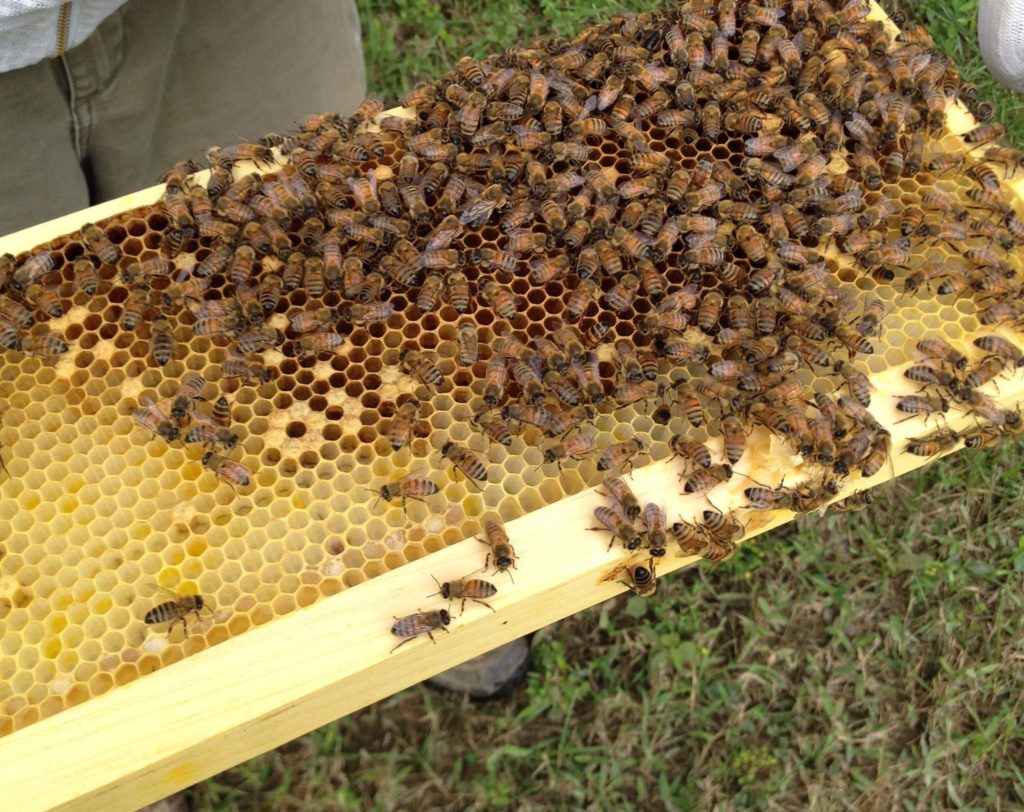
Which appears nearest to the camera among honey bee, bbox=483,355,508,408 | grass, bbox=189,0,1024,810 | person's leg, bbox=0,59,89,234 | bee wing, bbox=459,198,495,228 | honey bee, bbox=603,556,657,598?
honey bee, bbox=603,556,657,598

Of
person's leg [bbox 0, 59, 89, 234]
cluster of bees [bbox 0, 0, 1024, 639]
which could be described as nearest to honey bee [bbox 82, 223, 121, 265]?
cluster of bees [bbox 0, 0, 1024, 639]

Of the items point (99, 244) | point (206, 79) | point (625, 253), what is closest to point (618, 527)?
Result: point (625, 253)

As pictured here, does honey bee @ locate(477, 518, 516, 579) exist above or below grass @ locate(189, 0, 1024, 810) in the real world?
above

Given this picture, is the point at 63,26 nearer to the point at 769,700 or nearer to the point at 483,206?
the point at 483,206

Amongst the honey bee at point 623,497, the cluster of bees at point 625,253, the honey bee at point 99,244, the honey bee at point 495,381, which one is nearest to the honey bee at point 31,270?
the cluster of bees at point 625,253

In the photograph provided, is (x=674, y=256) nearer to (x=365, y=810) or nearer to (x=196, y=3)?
(x=196, y=3)

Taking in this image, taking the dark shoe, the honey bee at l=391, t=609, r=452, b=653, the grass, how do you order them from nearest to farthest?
the honey bee at l=391, t=609, r=452, b=653
the grass
the dark shoe

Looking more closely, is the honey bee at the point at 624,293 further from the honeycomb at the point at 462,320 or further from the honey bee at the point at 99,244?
the honey bee at the point at 99,244

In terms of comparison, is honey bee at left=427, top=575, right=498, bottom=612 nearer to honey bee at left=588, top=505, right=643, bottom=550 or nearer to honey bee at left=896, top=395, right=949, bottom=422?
honey bee at left=588, top=505, right=643, bottom=550
